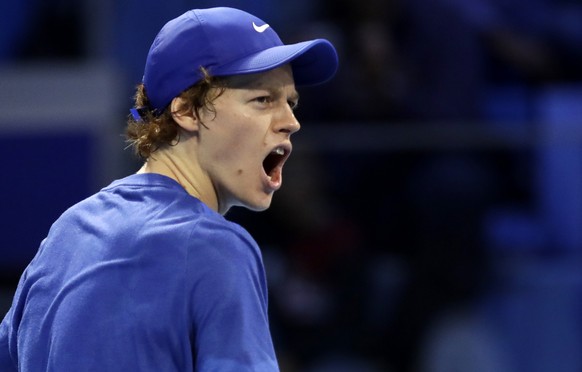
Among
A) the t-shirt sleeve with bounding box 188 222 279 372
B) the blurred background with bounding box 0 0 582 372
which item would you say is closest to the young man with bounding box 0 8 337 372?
the t-shirt sleeve with bounding box 188 222 279 372

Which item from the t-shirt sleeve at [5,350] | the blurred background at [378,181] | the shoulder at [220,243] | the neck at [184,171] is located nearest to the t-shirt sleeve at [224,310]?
the shoulder at [220,243]

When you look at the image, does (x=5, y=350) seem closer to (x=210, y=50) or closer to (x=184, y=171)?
(x=184, y=171)

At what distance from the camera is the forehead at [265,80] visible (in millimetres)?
1874

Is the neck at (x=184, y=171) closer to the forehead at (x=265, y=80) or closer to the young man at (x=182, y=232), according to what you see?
the young man at (x=182, y=232)

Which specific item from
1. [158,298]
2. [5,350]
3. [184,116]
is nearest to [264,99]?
[184,116]

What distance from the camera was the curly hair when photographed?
186 cm

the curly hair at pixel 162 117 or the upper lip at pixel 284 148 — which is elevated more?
the curly hair at pixel 162 117

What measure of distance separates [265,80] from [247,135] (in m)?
0.09

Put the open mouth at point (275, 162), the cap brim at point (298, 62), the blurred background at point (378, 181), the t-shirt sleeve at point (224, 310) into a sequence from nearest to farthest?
the t-shirt sleeve at point (224, 310) < the cap brim at point (298, 62) < the open mouth at point (275, 162) < the blurred background at point (378, 181)

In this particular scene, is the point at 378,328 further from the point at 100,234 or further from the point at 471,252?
the point at 100,234

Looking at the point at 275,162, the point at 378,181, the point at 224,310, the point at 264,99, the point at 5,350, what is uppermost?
the point at 264,99

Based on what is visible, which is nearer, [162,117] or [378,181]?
[162,117]

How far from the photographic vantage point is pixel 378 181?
17.2ft

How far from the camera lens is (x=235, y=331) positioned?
1.71 metres
